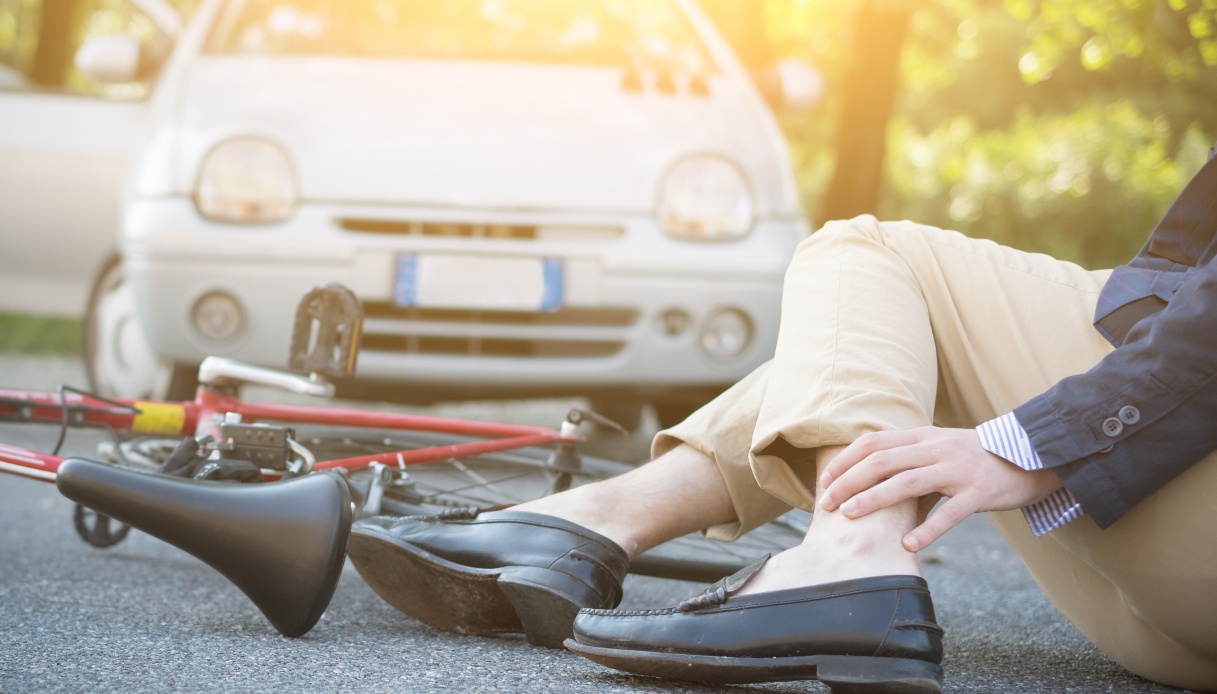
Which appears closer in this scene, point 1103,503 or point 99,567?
point 1103,503

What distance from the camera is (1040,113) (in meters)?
9.52

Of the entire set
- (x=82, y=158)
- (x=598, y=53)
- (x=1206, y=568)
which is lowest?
(x=1206, y=568)

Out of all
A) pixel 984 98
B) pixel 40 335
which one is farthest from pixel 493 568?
pixel 984 98

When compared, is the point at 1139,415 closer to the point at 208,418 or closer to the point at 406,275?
the point at 208,418

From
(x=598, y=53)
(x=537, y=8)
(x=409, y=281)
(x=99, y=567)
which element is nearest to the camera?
(x=99, y=567)

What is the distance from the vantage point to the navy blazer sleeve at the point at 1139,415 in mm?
1411

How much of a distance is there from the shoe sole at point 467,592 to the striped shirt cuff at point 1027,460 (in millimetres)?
556

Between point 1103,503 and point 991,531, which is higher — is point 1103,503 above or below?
above

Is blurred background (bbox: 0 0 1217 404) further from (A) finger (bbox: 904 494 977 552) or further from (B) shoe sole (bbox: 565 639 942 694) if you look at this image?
(B) shoe sole (bbox: 565 639 942 694)

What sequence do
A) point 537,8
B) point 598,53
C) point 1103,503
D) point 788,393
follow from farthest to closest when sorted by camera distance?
point 537,8 < point 598,53 < point 788,393 < point 1103,503

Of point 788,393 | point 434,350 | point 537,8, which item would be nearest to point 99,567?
point 434,350

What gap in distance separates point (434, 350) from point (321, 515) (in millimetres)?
2005

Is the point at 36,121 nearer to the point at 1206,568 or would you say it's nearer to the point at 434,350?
the point at 434,350

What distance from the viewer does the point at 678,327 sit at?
3.71m
